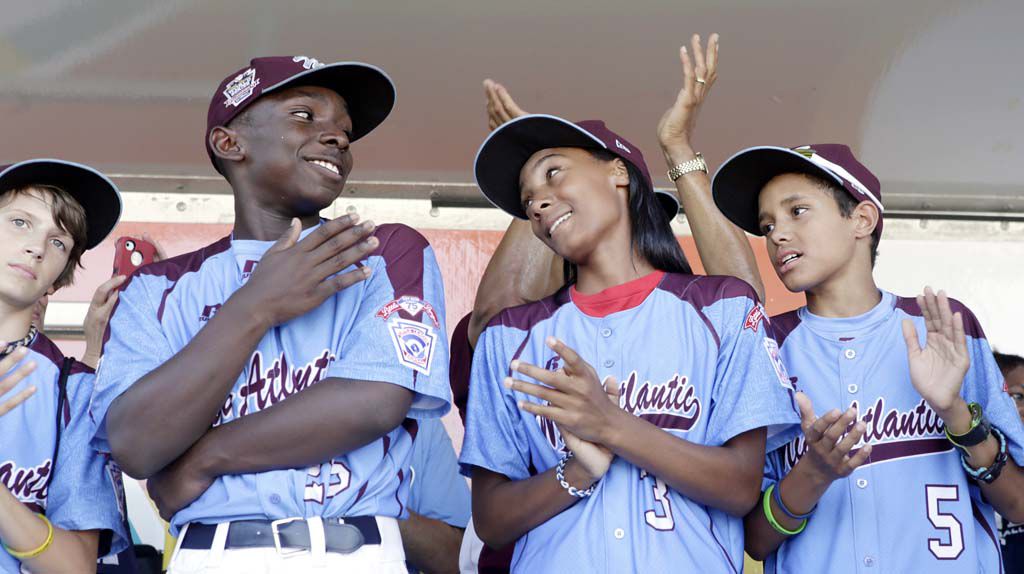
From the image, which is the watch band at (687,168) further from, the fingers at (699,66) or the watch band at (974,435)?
the watch band at (974,435)

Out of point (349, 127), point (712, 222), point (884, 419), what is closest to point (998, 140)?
point (712, 222)

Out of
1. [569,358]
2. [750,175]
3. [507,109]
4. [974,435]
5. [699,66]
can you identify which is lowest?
[974,435]

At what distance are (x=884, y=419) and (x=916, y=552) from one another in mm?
274

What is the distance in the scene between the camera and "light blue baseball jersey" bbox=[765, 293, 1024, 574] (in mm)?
2291

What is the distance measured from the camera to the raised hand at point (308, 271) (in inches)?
79.8

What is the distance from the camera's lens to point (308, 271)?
6.74 ft

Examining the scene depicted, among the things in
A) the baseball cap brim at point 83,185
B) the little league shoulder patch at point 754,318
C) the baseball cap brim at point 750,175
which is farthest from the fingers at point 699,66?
the baseball cap brim at point 83,185

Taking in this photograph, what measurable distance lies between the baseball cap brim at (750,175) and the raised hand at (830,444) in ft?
2.16

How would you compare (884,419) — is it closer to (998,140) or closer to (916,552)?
(916,552)

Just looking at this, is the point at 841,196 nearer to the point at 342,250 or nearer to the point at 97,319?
the point at 342,250

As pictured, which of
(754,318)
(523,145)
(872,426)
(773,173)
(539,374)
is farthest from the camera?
(773,173)

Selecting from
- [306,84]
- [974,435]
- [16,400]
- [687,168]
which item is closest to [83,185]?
[306,84]

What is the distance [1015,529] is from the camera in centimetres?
357

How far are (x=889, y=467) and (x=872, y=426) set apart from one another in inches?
3.5
